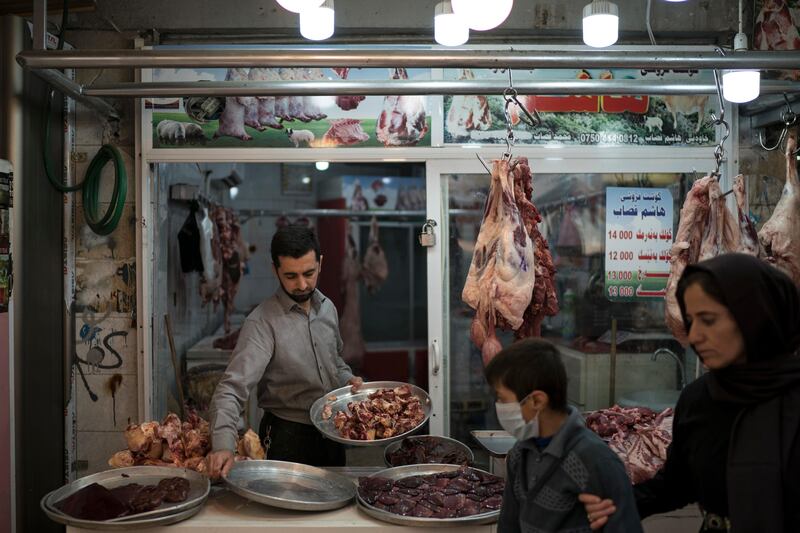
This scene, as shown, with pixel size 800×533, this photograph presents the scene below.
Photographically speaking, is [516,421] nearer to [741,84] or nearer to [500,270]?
[500,270]

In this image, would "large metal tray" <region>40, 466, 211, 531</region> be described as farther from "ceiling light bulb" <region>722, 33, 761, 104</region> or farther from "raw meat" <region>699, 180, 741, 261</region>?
"ceiling light bulb" <region>722, 33, 761, 104</region>

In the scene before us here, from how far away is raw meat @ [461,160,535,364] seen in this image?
371 cm

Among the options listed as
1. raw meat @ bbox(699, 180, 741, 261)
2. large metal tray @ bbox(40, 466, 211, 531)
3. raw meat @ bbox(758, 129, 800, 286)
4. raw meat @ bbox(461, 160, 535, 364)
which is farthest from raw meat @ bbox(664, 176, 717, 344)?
large metal tray @ bbox(40, 466, 211, 531)

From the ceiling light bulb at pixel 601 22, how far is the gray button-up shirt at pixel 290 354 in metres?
2.10

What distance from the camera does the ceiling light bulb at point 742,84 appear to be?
373 centimetres

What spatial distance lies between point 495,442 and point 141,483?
190 centimetres

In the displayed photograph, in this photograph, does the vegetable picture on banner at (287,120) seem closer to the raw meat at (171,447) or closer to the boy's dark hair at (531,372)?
the raw meat at (171,447)

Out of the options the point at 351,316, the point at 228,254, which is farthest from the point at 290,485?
the point at 351,316

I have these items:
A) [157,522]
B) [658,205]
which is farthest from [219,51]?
[658,205]

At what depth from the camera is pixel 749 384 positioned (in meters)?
2.15

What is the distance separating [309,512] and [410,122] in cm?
286

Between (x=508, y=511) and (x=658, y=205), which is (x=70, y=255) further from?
(x=658, y=205)

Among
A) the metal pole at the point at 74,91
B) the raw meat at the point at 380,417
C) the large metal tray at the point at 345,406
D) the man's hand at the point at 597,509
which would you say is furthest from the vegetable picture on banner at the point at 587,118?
the man's hand at the point at 597,509

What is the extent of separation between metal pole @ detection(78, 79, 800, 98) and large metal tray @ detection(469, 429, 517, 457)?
1.92 meters
